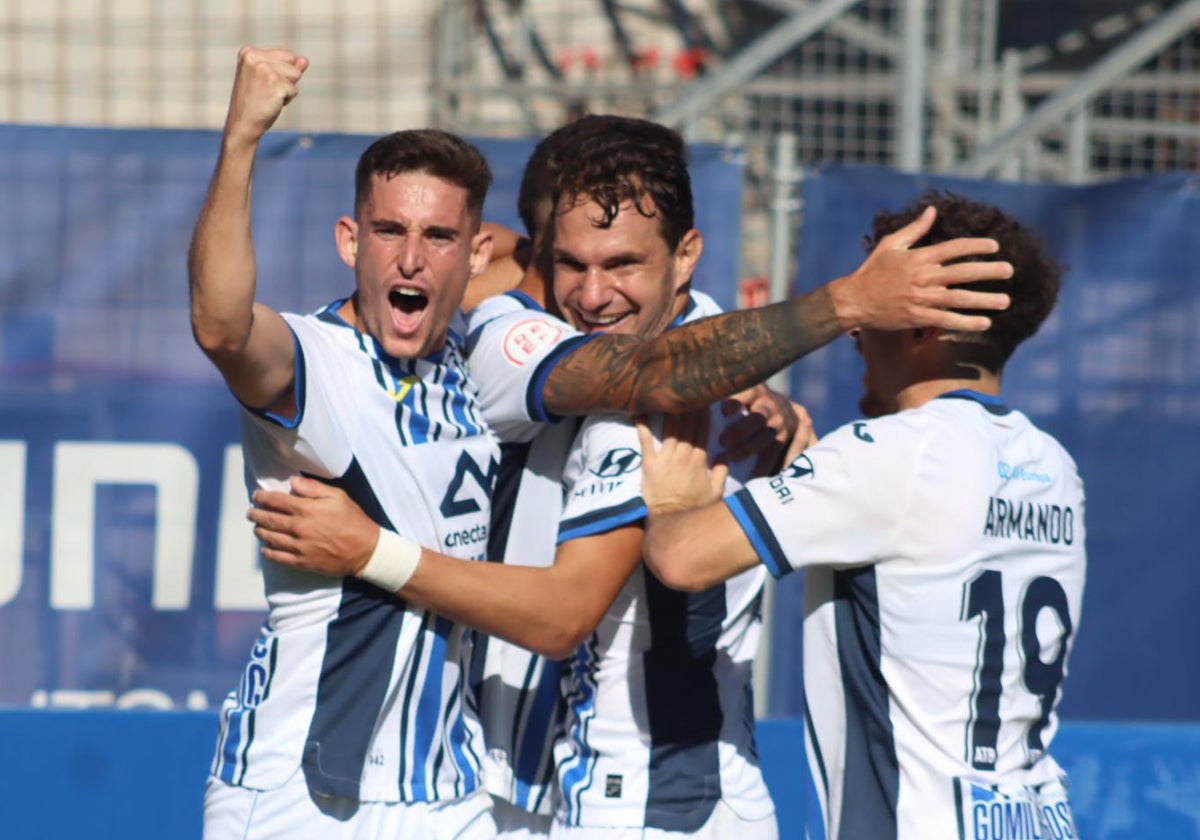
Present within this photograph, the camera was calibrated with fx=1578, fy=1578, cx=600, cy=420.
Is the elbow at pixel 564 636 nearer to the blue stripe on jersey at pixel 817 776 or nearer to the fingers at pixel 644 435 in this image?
the fingers at pixel 644 435

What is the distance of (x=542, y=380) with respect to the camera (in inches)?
119

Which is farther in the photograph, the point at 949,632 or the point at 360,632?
the point at 360,632

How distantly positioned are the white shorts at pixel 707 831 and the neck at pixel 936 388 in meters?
0.86

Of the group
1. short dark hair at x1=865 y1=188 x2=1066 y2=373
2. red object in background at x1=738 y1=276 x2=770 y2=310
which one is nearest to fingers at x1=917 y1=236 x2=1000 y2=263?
short dark hair at x1=865 y1=188 x2=1066 y2=373

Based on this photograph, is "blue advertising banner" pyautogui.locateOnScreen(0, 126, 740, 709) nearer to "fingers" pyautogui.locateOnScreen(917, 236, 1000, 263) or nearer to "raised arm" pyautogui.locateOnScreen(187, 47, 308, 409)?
"fingers" pyautogui.locateOnScreen(917, 236, 1000, 263)

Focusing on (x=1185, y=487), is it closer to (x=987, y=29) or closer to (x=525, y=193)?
(x=525, y=193)

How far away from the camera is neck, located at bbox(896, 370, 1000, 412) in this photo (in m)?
2.97

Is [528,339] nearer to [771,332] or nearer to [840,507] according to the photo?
[771,332]

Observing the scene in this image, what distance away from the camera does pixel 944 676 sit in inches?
111

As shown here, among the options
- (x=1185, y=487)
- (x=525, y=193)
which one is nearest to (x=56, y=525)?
(x=525, y=193)

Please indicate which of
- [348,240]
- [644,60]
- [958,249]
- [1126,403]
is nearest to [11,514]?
[348,240]

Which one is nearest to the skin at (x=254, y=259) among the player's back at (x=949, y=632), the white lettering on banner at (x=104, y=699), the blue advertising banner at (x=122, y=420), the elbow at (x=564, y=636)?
the elbow at (x=564, y=636)

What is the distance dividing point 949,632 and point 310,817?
1.21 m

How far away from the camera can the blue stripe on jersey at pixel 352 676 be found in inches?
115
